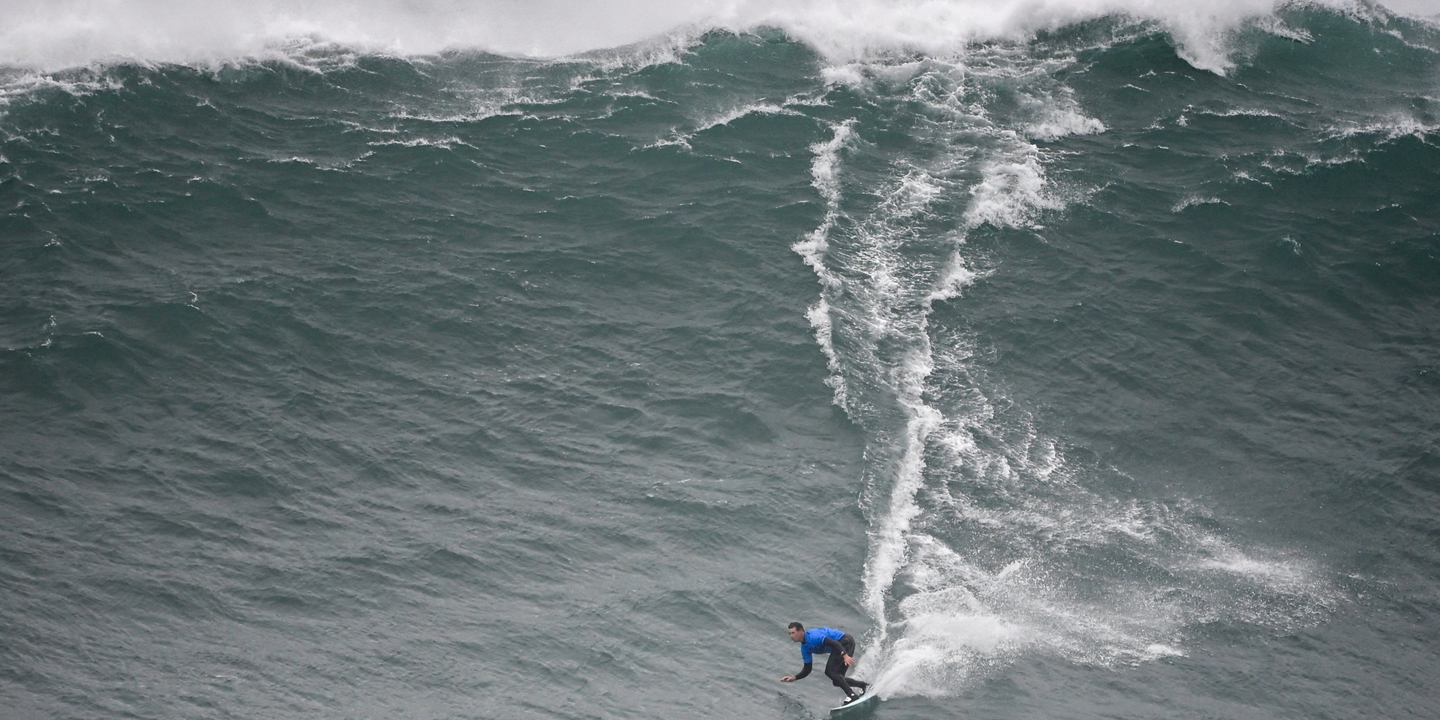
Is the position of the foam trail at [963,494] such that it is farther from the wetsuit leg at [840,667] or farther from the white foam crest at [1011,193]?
the wetsuit leg at [840,667]

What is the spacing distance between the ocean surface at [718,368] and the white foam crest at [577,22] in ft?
1.24

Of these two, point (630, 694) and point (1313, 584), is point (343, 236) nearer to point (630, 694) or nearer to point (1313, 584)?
point (630, 694)

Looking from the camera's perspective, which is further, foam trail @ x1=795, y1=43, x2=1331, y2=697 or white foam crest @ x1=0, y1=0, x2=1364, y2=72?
white foam crest @ x1=0, y1=0, x2=1364, y2=72

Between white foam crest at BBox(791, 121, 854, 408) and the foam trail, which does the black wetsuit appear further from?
white foam crest at BBox(791, 121, 854, 408)

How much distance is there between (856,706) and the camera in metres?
35.0

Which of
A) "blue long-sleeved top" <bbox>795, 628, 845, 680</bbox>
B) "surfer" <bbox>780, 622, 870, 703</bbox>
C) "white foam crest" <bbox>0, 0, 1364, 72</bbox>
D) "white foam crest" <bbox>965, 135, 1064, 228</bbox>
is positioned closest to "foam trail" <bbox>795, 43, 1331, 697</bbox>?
"white foam crest" <bbox>965, 135, 1064, 228</bbox>

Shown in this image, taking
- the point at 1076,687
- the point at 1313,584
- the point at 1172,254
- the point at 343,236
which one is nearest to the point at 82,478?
the point at 343,236

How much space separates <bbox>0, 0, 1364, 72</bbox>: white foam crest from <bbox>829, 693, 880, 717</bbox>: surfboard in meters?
41.3

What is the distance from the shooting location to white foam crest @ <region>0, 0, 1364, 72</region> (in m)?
63.5

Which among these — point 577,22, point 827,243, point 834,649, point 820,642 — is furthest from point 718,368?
point 577,22

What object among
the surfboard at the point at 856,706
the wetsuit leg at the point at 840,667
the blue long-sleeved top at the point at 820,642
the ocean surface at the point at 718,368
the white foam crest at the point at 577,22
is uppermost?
the white foam crest at the point at 577,22

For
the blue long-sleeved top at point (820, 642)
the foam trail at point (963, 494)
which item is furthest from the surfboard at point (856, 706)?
the blue long-sleeved top at point (820, 642)

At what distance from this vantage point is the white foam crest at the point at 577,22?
2500 inches

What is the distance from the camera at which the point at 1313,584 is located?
41.2m
